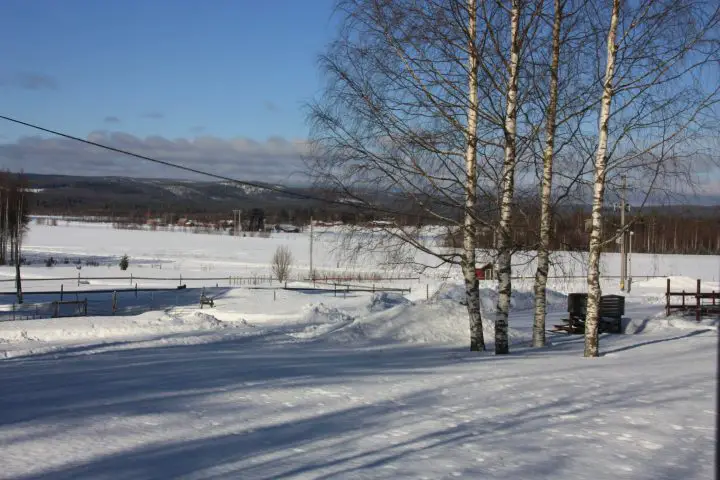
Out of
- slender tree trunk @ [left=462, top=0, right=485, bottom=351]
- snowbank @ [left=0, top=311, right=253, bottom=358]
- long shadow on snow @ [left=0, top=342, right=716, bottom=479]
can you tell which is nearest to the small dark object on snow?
slender tree trunk @ [left=462, top=0, right=485, bottom=351]

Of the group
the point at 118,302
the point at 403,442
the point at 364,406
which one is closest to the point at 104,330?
the point at 118,302

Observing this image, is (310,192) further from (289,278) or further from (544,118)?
(289,278)

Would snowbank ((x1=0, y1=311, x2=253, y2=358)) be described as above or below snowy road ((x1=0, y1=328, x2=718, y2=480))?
below

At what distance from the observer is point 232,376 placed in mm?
11305

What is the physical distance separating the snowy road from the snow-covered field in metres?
0.03

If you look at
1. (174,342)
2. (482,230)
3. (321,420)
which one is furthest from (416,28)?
(174,342)

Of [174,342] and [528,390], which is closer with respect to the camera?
[528,390]

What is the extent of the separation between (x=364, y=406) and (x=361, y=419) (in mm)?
704

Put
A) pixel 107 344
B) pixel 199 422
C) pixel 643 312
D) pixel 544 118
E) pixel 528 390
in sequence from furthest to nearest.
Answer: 1. pixel 643 312
2. pixel 107 344
3. pixel 544 118
4. pixel 528 390
5. pixel 199 422

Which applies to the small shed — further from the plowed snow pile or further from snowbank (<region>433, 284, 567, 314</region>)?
the plowed snow pile

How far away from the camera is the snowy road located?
631 centimetres

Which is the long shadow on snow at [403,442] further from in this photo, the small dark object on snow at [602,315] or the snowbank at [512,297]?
the snowbank at [512,297]

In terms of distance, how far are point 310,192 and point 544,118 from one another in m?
5.01

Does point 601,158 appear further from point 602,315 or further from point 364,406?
point 602,315
